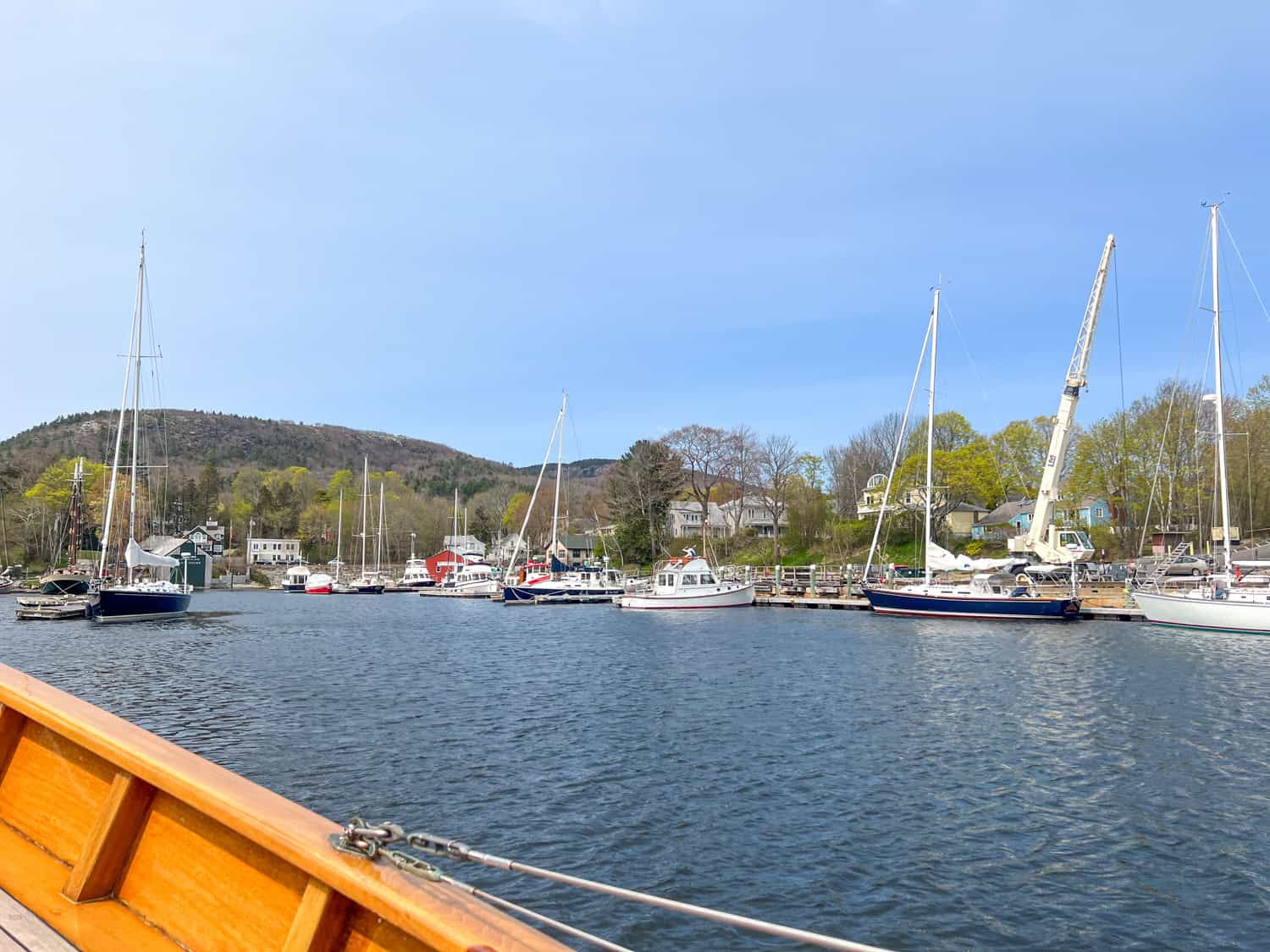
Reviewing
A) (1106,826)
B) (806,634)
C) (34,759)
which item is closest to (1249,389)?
(806,634)

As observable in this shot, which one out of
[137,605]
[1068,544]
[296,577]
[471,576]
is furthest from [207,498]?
[1068,544]

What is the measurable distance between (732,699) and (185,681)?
1647 cm

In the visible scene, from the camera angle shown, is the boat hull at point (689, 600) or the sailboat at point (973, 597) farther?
the boat hull at point (689, 600)

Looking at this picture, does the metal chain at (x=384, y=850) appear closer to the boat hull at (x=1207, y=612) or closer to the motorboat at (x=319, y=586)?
the boat hull at (x=1207, y=612)

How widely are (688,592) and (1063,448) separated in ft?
83.4

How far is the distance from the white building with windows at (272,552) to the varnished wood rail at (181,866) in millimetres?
140435

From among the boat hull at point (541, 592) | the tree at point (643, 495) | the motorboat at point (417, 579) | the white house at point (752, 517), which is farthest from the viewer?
the white house at point (752, 517)

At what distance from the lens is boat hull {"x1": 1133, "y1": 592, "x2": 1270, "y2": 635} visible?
122 ft

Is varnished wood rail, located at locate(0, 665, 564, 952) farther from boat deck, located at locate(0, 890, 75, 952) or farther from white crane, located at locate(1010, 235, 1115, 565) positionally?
white crane, located at locate(1010, 235, 1115, 565)

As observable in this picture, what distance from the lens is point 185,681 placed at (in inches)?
1022

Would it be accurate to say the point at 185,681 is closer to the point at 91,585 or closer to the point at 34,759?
the point at 34,759

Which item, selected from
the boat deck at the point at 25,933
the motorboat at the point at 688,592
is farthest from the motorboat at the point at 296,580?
the boat deck at the point at 25,933

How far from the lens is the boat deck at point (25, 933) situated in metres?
3.53

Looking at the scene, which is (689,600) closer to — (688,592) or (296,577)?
(688,592)
